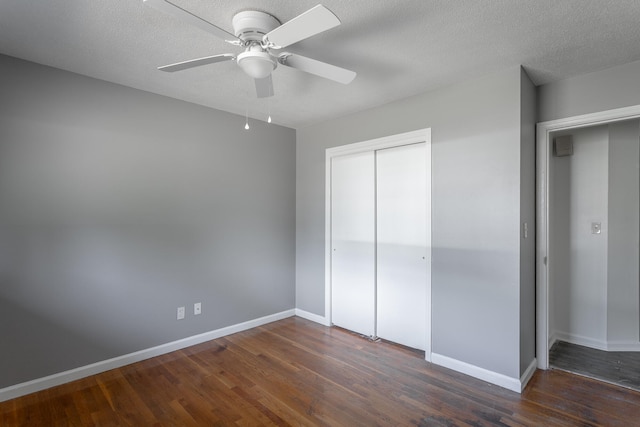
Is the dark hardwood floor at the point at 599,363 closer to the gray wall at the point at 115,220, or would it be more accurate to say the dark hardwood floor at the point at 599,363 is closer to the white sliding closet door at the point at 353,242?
the white sliding closet door at the point at 353,242

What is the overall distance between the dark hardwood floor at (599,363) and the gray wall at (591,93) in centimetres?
202

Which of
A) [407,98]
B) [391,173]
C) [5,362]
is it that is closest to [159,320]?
[5,362]

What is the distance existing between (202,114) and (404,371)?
297 cm

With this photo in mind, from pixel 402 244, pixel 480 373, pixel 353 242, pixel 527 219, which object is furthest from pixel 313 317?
pixel 527 219

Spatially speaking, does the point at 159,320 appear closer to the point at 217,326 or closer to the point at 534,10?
the point at 217,326

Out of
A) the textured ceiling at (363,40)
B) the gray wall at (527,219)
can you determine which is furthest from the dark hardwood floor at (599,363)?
the textured ceiling at (363,40)

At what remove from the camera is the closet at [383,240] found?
2.97 m

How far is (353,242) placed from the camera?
352 centimetres

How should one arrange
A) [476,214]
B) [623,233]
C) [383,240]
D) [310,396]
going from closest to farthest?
[310,396]
[476,214]
[623,233]
[383,240]

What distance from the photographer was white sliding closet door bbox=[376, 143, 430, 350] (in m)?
2.96

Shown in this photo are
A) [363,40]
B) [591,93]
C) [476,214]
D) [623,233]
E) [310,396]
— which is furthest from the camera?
[623,233]

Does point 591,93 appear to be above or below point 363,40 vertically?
below

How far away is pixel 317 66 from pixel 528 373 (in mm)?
2686

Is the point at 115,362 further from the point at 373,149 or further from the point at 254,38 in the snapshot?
the point at 373,149
